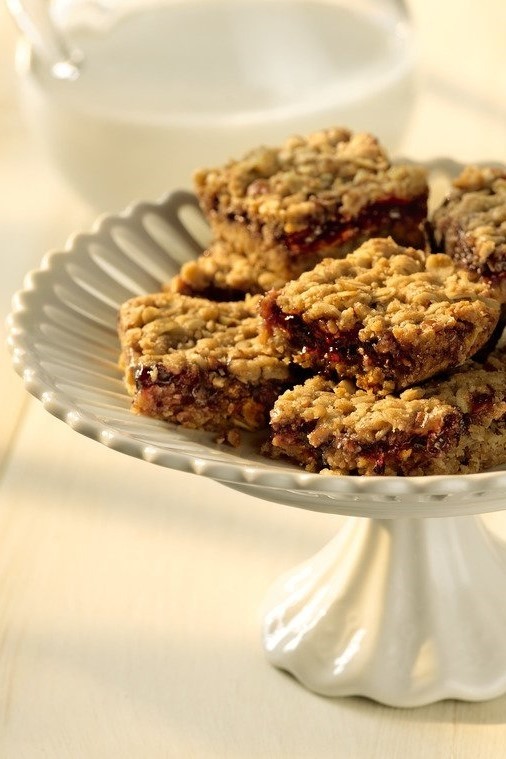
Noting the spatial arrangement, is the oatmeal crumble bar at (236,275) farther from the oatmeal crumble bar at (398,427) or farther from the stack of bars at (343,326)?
the oatmeal crumble bar at (398,427)

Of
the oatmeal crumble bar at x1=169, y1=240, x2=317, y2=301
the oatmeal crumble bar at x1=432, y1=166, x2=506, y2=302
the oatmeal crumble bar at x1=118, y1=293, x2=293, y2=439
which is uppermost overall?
the oatmeal crumble bar at x1=118, y1=293, x2=293, y2=439

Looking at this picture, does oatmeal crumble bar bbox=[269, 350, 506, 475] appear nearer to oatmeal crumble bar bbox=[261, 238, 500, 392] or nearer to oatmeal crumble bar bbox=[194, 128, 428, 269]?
oatmeal crumble bar bbox=[261, 238, 500, 392]

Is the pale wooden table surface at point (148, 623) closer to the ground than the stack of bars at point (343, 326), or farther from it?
closer to the ground

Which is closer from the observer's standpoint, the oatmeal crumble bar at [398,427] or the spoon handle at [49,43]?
the oatmeal crumble bar at [398,427]

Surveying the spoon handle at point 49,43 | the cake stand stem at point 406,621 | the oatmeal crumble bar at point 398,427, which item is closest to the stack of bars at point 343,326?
the oatmeal crumble bar at point 398,427

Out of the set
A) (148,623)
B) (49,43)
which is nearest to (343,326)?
(148,623)

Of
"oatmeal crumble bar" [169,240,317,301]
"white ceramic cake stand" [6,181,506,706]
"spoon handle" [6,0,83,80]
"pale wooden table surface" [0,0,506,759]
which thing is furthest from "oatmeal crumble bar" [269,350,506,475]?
"spoon handle" [6,0,83,80]

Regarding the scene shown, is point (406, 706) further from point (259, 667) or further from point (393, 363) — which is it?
point (393, 363)
